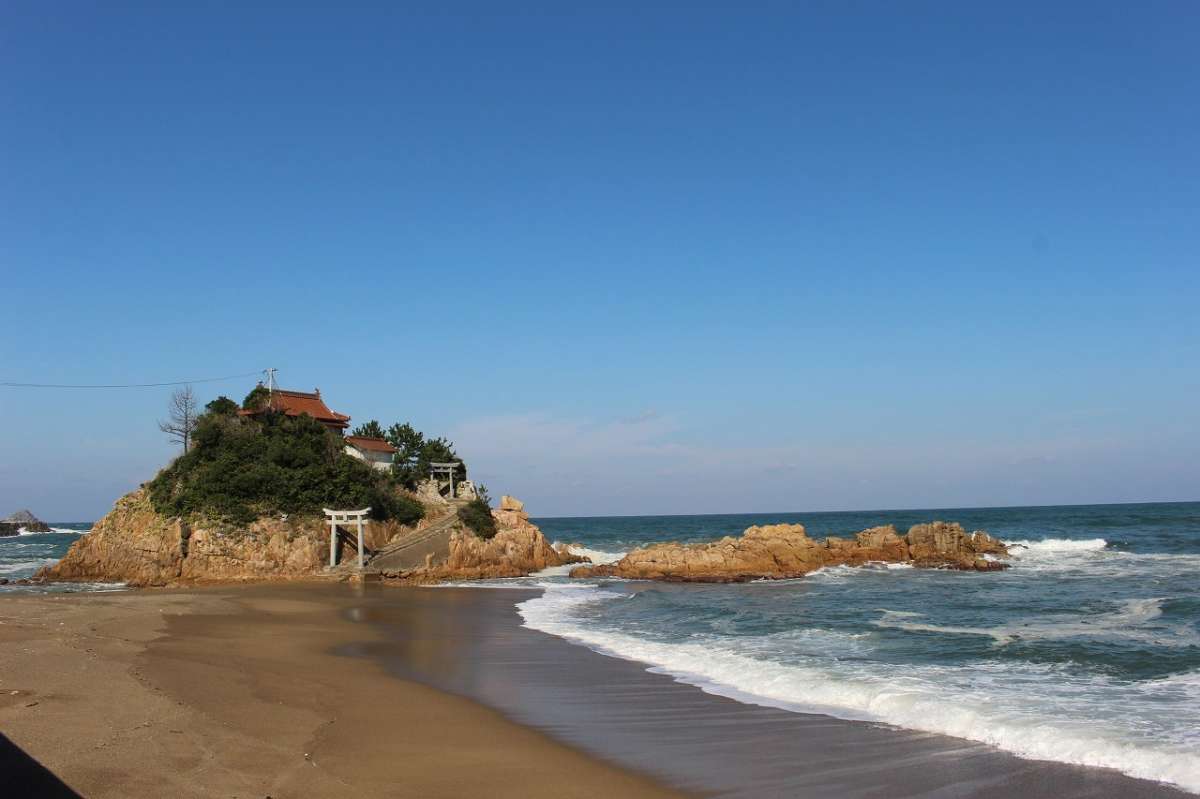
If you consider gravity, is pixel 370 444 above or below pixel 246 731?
above

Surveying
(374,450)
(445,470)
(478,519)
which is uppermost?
(374,450)

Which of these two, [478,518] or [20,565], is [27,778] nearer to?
[478,518]

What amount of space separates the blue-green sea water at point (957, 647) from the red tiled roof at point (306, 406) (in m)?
19.5

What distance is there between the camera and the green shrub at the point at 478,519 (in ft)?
142

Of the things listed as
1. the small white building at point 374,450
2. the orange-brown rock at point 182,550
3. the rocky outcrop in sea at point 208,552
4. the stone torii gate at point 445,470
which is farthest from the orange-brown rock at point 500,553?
the small white building at point 374,450

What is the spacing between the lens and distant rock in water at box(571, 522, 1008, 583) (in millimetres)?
39250

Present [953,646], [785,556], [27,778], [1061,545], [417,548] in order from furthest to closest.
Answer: [1061,545]
[417,548]
[785,556]
[953,646]
[27,778]

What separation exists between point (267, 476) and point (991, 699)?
34.6 meters

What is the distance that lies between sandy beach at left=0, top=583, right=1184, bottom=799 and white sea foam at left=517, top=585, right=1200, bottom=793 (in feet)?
1.86

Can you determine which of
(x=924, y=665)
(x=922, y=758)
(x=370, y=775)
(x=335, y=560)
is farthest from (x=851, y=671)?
(x=335, y=560)

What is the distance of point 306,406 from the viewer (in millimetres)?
49188

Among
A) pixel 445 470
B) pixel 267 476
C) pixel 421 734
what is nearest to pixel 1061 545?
pixel 445 470

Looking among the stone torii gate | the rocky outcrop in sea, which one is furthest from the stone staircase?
the stone torii gate

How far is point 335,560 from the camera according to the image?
3872cm
